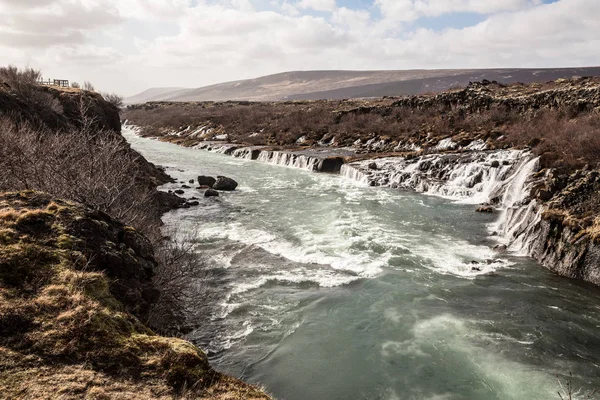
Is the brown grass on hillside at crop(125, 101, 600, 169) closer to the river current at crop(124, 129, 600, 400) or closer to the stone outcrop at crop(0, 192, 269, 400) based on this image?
the river current at crop(124, 129, 600, 400)

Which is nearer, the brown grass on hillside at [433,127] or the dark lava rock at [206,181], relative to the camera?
the brown grass on hillside at [433,127]

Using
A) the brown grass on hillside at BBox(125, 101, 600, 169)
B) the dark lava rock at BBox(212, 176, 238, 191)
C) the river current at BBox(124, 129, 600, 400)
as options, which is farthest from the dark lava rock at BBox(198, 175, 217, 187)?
the brown grass on hillside at BBox(125, 101, 600, 169)

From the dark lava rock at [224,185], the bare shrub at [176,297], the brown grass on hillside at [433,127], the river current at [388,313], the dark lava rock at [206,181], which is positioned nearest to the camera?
the river current at [388,313]

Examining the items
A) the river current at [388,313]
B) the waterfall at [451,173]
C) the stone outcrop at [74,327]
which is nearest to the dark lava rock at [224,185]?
the river current at [388,313]

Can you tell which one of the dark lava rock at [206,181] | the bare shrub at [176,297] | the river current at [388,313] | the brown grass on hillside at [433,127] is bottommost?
the river current at [388,313]

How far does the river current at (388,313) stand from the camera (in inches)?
406

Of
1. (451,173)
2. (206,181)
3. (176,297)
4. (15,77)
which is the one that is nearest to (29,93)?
(15,77)

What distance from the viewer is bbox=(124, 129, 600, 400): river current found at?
10.3m

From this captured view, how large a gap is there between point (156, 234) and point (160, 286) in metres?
4.86

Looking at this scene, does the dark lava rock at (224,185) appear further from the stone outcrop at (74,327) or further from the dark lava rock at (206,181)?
the stone outcrop at (74,327)

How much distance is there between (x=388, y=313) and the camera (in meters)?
13.6

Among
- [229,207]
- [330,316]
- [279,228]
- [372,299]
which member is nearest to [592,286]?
[372,299]

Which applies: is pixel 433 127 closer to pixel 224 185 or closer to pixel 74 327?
pixel 224 185

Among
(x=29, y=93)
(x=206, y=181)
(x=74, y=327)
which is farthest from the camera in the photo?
(x=206, y=181)
